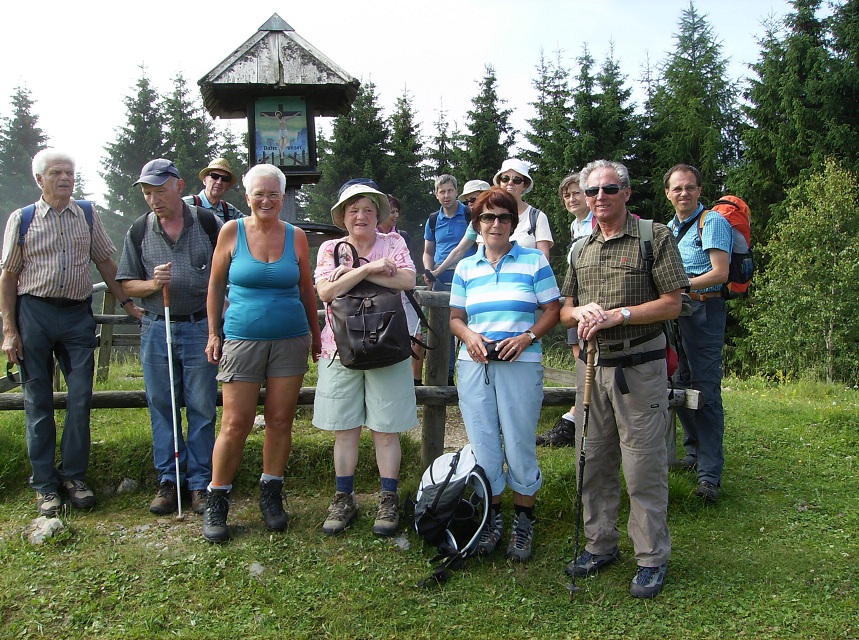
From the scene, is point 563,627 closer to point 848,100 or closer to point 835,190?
point 835,190

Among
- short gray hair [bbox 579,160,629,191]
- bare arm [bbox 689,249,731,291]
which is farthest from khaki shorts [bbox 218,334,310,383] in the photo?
bare arm [bbox 689,249,731,291]

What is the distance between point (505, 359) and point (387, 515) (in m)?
1.20

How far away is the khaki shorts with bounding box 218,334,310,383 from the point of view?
3.78 metres

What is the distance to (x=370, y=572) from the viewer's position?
11.7 ft

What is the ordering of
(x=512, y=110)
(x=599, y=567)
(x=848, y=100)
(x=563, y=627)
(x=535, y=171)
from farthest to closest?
1. (x=512, y=110)
2. (x=535, y=171)
3. (x=848, y=100)
4. (x=599, y=567)
5. (x=563, y=627)

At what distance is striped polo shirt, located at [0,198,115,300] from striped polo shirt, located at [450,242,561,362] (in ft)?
8.05

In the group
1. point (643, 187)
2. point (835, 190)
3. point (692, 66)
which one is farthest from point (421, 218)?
point (835, 190)

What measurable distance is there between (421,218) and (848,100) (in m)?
17.4

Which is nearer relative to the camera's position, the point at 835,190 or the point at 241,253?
the point at 241,253

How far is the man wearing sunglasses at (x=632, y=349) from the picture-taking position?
11.1 feet

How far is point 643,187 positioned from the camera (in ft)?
84.9

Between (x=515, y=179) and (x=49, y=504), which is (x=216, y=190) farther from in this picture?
(x=49, y=504)

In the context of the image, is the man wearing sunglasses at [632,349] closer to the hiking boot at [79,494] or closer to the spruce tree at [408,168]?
the hiking boot at [79,494]

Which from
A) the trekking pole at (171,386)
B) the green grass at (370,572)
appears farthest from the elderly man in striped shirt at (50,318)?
the trekking pole at (171,386)
